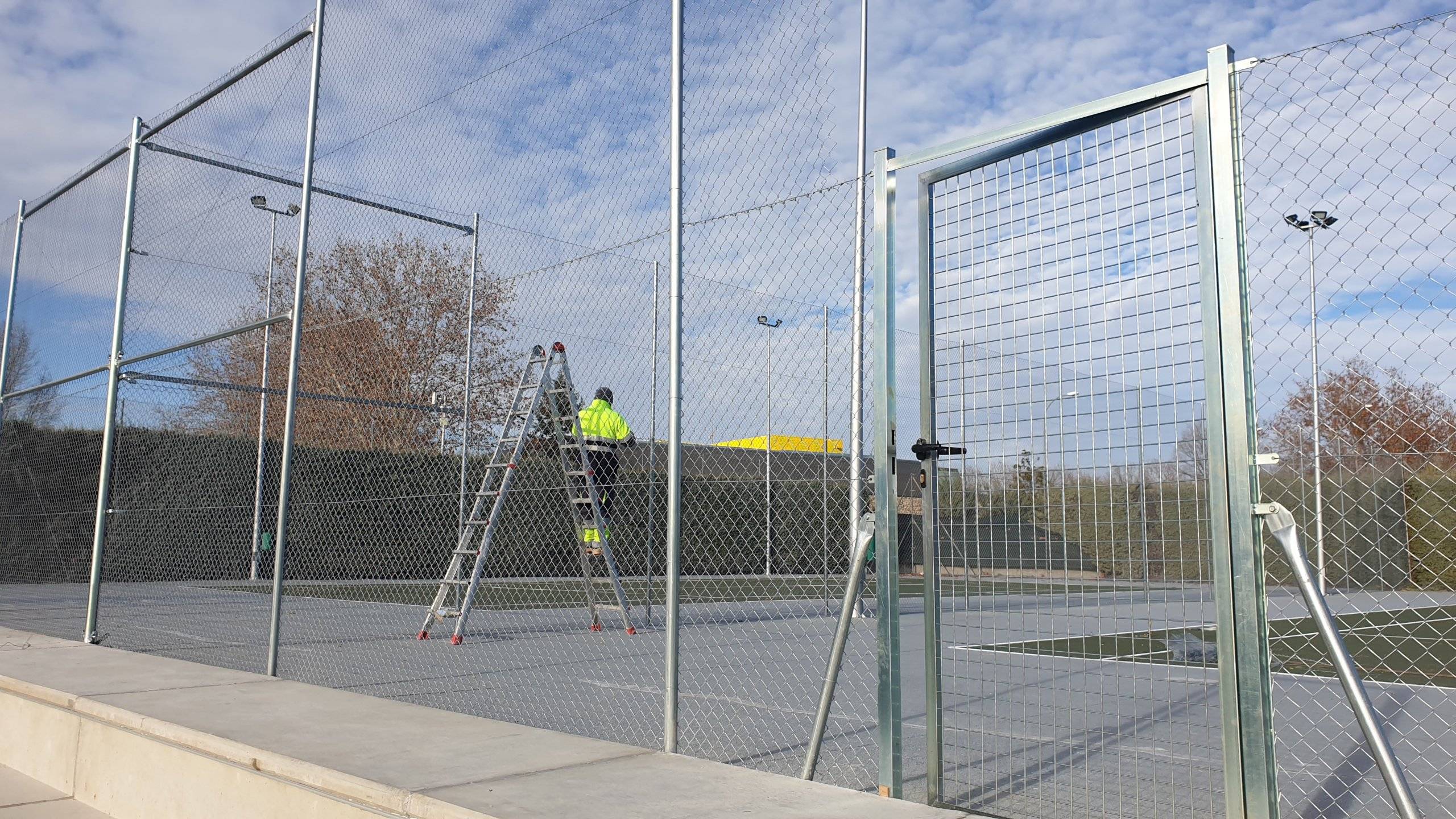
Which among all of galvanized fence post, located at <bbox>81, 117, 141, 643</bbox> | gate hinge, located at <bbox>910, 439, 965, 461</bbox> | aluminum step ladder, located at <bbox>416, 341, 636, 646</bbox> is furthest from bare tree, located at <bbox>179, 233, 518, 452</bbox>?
gate hinge, located at <bbox>910, 439, 965, 461</bbox>

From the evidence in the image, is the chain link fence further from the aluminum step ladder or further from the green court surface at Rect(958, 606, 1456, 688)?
the green court surface at Rect(958, 606, 1456, 688)

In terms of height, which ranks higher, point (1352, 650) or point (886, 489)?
point (886, 489)

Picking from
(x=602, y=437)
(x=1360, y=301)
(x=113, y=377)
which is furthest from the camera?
(x=602, y=437)

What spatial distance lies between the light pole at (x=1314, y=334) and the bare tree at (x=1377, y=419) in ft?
0.05

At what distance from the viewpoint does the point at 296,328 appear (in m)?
6.53

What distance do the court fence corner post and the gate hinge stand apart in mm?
98

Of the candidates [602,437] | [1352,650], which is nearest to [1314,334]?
[602,437]

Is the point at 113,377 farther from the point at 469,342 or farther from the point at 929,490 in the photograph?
the point at 929,490

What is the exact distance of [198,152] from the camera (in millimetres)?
9156

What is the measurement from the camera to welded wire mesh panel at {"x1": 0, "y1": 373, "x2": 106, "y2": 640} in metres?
11.2

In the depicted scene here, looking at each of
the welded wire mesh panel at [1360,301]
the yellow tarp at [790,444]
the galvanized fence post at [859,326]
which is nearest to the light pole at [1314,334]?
the welded wire mesh panel at [1360,301]

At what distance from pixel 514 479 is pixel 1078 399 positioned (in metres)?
6.59

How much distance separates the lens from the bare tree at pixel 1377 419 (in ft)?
8.34

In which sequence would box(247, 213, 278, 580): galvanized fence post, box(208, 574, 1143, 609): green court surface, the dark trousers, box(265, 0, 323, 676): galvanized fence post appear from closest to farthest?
box(265, 0, 323, 676): galvanized fence post < the dark trousers < box(247, 213, 278, 580): galvanized fence post < box(208, 574, 1143, 609): green court surface
